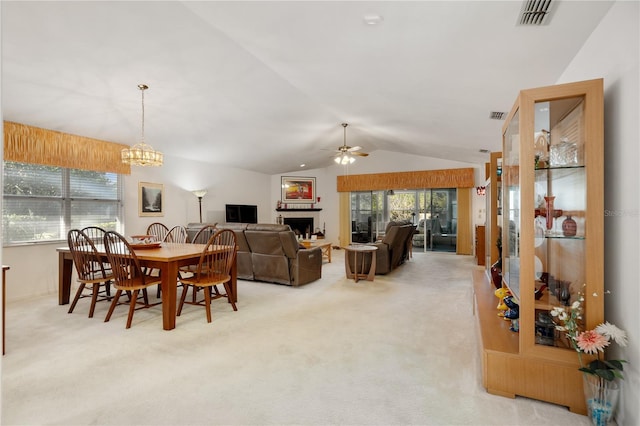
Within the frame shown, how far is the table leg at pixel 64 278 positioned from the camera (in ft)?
13.5

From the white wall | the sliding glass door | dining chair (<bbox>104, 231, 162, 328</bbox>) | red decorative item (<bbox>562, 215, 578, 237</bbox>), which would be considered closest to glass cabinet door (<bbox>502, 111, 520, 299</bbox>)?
red decorative item (<bbox>562, 215, 578, 237</bbox>)

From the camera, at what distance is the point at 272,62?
3.64 metres

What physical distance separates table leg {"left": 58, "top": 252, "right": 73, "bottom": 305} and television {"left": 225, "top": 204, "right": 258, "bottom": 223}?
165 inches

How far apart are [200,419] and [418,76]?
3250mm

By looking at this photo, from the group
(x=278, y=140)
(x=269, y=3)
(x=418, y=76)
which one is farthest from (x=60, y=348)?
(x=278, y=140)

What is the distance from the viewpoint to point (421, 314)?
3725 millimetres

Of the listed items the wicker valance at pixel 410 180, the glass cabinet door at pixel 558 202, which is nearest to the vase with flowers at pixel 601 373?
the glass cabinet door at pixel 558 202

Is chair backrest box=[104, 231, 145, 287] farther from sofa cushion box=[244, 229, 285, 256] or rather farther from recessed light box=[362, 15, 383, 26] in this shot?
recessed light box=[362, 15, 383, 26]

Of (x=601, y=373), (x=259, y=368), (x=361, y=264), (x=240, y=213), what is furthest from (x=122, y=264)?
(x=240, y=213)

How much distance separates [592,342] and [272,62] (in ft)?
11.6

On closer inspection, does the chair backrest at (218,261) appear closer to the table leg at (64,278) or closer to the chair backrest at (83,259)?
the chair backrest at (83,259)

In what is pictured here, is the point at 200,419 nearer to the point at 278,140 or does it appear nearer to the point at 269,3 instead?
the point at 269,3

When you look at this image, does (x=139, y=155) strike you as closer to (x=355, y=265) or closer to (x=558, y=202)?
(x=355, y=265)

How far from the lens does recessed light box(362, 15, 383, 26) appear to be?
91.8 inches
